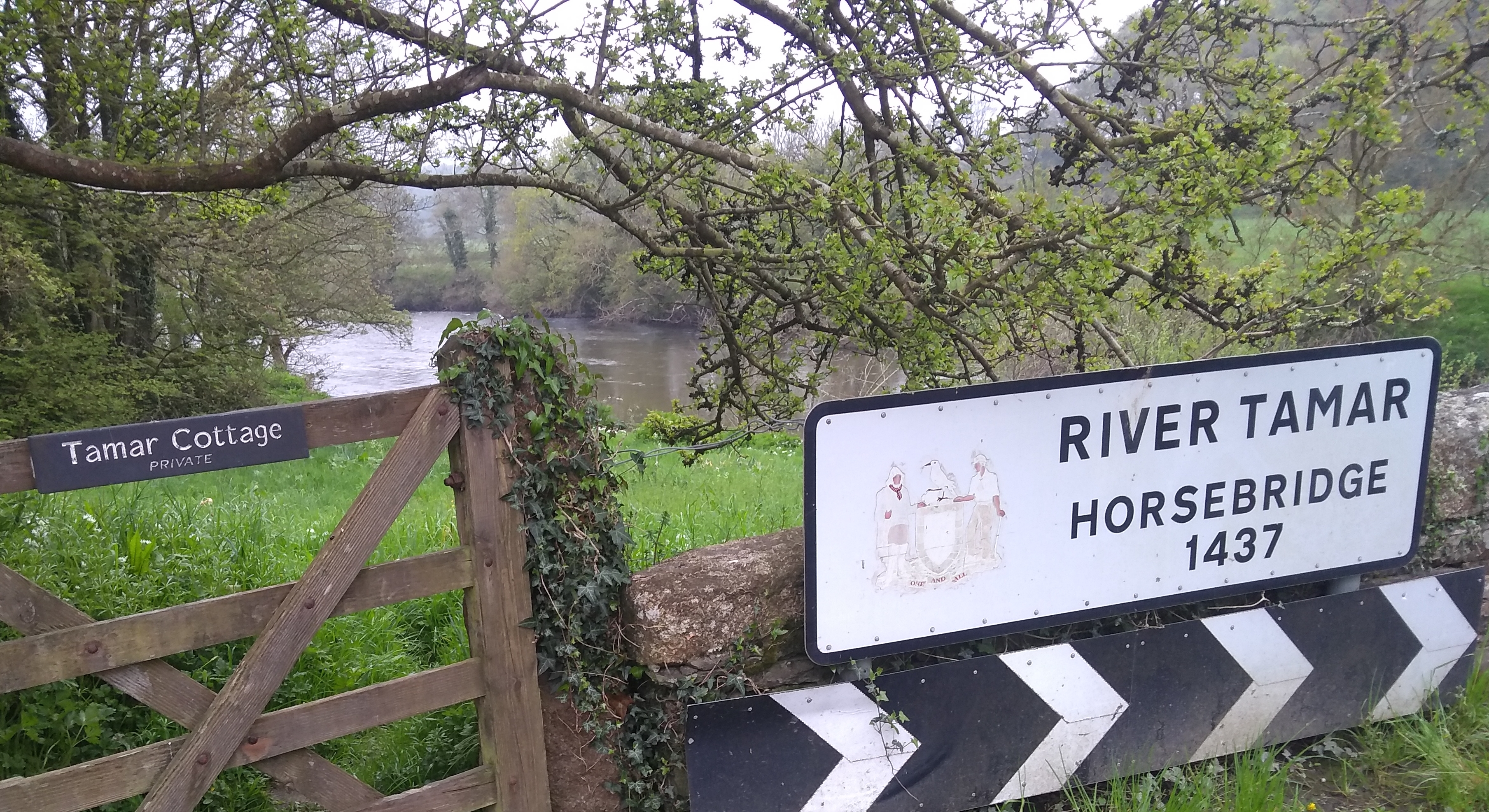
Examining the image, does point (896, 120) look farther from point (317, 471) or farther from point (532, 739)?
point (317, 471)

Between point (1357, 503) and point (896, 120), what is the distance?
2.84 m

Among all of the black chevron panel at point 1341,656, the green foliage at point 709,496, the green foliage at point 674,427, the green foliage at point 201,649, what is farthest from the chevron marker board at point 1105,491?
the green foliage at point 674,427

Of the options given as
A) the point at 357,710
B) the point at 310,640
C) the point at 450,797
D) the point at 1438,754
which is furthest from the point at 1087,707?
the point at 310,640

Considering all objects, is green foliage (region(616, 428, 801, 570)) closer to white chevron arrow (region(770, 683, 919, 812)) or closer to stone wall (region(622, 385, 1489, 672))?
stone wall (region(622, 385, 1489, 672))

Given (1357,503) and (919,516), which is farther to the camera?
(1357,503)

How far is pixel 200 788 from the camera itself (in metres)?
2.29

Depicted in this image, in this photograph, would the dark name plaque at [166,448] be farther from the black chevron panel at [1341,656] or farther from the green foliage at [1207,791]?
the black chevron panel at [1341,656]

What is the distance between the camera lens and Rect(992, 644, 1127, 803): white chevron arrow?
2770 millimetres

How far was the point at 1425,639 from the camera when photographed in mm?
3168

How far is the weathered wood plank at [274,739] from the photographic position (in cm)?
216

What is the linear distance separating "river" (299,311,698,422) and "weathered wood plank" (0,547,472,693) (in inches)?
517

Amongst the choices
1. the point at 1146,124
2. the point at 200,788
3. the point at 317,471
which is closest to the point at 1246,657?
the point at 1146,124

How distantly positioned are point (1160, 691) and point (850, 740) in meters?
1.11

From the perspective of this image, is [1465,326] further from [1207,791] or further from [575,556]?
[575,556]
